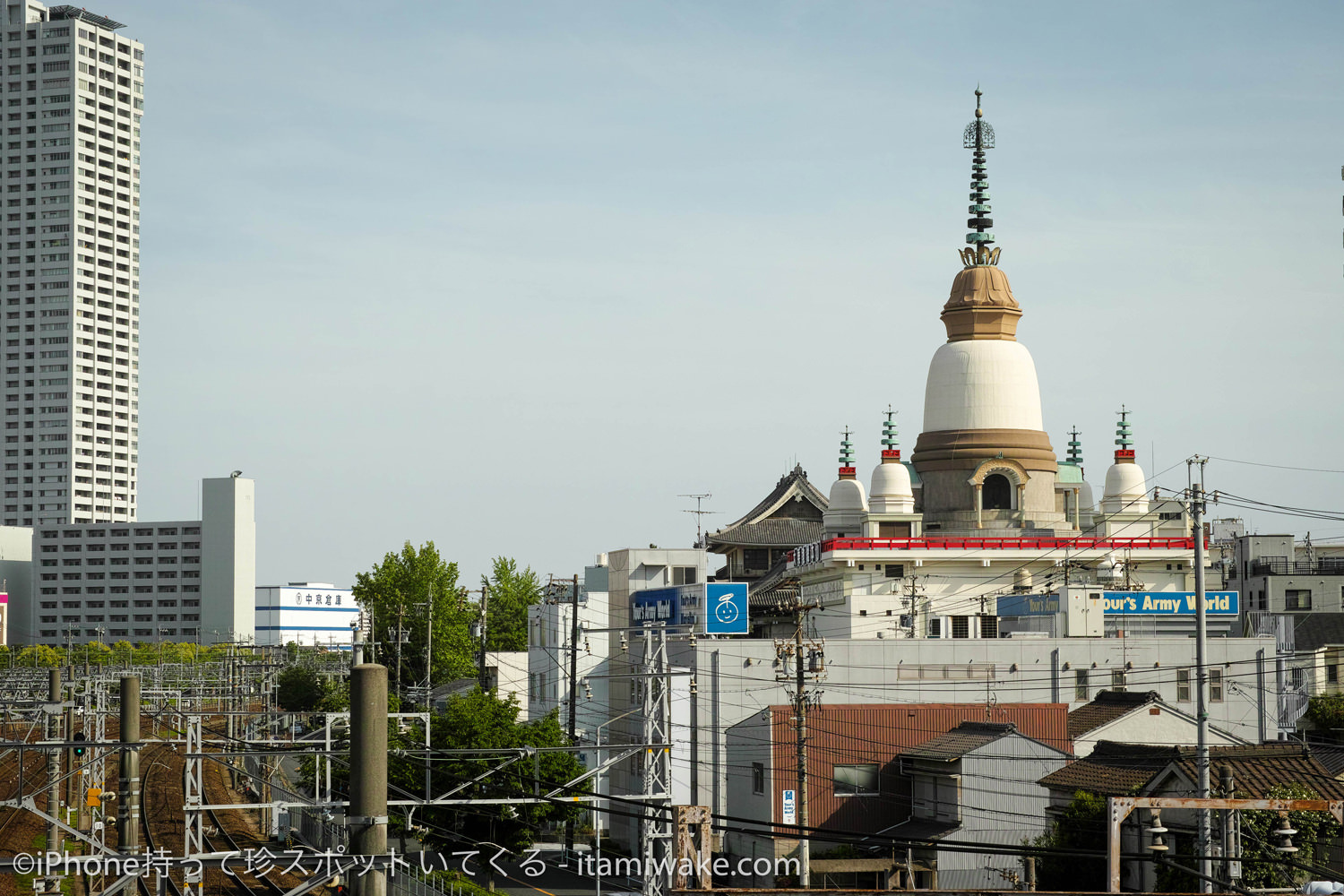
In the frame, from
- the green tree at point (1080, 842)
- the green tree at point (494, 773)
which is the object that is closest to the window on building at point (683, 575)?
the green tree at point (494, 773)

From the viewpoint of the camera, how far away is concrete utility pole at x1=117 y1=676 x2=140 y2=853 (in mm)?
21453

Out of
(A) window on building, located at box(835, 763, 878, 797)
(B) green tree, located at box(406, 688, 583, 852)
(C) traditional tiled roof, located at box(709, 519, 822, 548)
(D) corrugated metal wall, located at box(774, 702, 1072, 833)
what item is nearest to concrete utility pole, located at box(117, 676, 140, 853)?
(B) green tree, located at box(406, 688, 583, 852)

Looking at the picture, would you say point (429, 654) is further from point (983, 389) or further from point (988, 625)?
point (983, 389)

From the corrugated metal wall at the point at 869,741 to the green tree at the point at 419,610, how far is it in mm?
51849

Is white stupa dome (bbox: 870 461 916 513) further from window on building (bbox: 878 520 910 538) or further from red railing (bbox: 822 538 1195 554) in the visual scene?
red railing (bbox: 822 538 1195 554)

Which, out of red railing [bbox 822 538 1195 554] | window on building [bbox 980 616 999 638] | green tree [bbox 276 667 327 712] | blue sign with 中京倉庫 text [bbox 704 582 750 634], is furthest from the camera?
green tree [bbox 276 667 327 712]

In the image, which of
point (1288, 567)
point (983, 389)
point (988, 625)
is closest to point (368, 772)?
point (988, 625)

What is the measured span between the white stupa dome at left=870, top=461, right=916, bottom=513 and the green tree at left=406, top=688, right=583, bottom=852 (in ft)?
105

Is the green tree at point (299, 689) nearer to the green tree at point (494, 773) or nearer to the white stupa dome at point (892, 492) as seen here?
the white stupa dome at point (892, 492)

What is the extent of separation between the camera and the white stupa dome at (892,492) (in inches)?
3071

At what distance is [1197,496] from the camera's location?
33.9 metres

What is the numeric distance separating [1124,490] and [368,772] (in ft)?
249

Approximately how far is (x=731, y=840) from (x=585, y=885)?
5.44 metres

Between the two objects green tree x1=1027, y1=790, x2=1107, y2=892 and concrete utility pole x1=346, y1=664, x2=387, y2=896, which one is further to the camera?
green tree x1=1027, y1=790, x2=1107, y2=892
